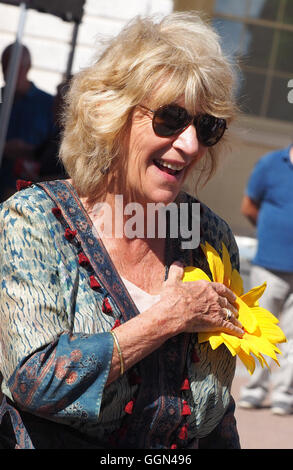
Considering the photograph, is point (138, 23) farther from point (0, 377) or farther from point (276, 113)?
point (276, 113)

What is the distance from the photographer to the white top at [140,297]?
2.08 metres

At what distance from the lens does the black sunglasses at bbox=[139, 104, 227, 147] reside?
2.08 metres

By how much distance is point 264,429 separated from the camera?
5.08 meters

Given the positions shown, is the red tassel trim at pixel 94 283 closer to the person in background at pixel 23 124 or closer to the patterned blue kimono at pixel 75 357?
the patterned blue kimono at pixel 75 357

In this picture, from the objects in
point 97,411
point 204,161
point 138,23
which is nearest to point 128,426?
point 97,411

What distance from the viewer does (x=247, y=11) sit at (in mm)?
11367

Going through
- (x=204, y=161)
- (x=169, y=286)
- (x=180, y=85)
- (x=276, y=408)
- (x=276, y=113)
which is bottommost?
(x=276, y=408)

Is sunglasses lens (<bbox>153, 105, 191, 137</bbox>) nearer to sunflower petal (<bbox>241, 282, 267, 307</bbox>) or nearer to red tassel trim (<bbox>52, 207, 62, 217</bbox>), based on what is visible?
red tassel trim (<bbox>52, 207, 62, 217</bbox>)

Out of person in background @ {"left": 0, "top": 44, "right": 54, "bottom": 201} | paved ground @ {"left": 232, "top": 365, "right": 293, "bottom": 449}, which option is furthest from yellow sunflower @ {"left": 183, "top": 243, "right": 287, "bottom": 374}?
person in background @ {"left": 0, "top": 44, "right": 54, "bottom": 201}

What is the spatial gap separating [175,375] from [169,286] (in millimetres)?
240

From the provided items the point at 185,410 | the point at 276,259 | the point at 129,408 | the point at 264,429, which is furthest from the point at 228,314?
the point at 276,259

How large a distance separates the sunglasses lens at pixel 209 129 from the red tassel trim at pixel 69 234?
18.4 inches

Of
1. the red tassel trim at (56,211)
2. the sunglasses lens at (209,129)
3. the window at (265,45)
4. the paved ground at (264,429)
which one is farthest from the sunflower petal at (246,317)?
the window at (265,45)

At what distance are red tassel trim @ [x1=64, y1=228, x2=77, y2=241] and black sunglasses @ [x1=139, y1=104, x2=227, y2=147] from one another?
0.37m
